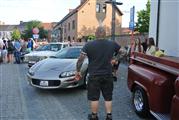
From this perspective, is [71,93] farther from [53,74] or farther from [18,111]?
[18,111]

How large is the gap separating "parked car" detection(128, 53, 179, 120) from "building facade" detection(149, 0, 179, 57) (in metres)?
4.91

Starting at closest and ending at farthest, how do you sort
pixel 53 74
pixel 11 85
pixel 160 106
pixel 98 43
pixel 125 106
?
pixel 160 106, pixel 98 43, pixel 125 106, pixel 53 74, pixel 11 85

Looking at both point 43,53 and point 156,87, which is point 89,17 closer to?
point 43,53

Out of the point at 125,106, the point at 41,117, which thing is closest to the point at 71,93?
the point at 125,106

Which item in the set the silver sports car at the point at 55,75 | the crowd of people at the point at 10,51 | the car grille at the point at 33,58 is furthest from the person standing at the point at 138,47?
the crowd of people at the point at 10,51

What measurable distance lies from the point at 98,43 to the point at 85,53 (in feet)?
0.95

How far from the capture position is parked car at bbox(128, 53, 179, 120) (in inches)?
208

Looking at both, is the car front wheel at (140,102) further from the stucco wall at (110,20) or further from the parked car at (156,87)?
the stucco wall at (110,20)

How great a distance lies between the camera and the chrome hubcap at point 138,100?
6426 millimetres

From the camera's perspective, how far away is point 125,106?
7.45m

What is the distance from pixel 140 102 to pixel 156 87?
106 centimetres

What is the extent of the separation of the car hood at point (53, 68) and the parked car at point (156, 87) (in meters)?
2.44

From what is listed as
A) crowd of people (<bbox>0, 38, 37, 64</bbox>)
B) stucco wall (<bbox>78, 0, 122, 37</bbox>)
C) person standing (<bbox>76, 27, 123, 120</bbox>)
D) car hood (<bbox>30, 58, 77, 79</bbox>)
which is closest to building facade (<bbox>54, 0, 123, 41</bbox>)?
stucco wall (<bbox>78, 0, 122, 37</bbox>)

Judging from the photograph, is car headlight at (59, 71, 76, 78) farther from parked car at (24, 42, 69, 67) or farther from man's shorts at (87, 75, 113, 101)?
parked car at (24, 42, 69, 67)
